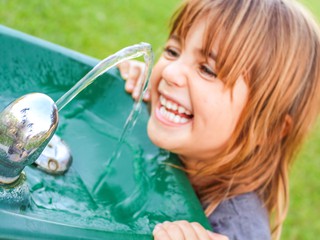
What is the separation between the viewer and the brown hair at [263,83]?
1.29 metres

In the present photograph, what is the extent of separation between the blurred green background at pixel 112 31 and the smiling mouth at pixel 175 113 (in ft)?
2.64

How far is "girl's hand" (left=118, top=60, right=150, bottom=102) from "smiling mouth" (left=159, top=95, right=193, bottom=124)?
0.21 meters

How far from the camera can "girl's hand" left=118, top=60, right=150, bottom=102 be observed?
1.56m

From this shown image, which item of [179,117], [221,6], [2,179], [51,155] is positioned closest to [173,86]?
[179,117]

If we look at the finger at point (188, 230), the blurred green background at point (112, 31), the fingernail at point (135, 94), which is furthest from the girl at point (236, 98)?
the blurred green background at point (112, 31)

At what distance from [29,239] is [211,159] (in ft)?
2.34

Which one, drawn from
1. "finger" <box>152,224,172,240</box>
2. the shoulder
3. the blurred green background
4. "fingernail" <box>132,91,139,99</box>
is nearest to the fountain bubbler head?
"finger" <box>152,224,172,240</box>

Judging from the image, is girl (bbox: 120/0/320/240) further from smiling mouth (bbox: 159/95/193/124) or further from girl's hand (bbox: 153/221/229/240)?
girl's hand (bbox: 153/221/229/240)

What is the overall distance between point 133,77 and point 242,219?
506 mm

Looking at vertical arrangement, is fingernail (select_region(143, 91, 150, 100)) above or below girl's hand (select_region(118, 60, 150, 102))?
below

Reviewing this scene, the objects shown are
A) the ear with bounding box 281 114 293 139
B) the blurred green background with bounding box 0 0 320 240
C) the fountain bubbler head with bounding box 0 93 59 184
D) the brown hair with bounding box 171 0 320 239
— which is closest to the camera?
the fountain bubbler head with bounding box 0 93 59 184

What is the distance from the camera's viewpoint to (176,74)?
4.25ft

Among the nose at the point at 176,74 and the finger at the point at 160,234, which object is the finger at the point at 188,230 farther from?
the nose at the point at 176,74

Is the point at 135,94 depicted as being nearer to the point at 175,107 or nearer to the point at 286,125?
the point at 175,107
